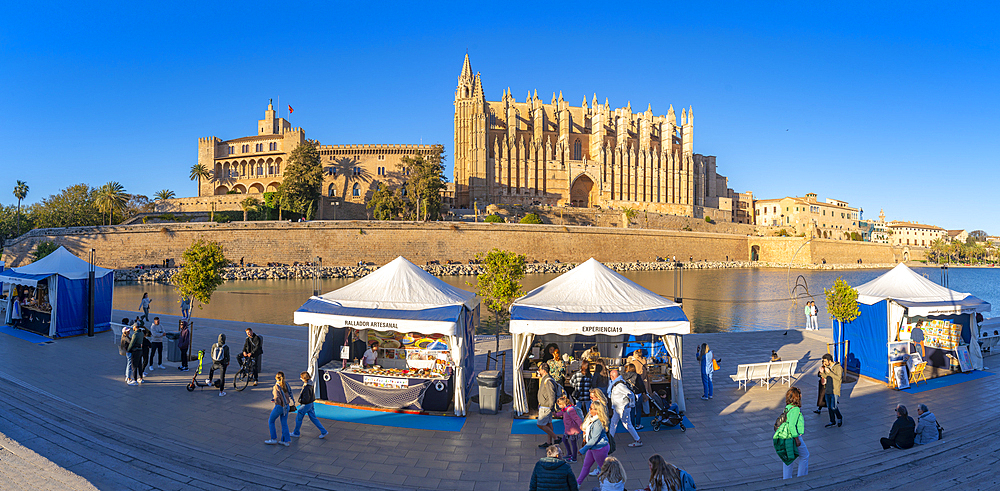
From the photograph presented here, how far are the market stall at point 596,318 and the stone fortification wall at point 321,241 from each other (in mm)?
38842

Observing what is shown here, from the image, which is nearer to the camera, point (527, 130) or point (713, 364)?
point (713, 364)

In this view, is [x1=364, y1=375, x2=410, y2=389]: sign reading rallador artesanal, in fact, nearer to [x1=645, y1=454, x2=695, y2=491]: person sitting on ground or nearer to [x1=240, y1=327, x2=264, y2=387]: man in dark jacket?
[x1=240, y1=327, x2=264, y2=387]: man in dark jacket

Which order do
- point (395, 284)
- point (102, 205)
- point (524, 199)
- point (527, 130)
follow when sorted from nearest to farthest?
point (395, 284), point (102, 205), point (524, 199), point (527, 130)

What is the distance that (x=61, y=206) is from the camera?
5916cm

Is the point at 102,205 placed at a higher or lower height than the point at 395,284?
higher

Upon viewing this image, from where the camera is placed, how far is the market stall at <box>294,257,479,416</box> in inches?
294

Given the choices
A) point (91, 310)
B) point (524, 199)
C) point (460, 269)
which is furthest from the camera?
point (524, 199)

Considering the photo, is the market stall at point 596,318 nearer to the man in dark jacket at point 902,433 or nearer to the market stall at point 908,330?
the man in dark jacket at point 902,433

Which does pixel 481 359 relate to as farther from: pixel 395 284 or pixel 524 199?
pixel 524 199

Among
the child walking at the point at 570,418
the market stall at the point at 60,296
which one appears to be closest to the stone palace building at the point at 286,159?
the market stall at the point at 60,296

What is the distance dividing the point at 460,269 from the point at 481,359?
1378 inches

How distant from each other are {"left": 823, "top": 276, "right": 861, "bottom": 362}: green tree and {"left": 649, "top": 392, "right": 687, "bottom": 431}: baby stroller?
4704 millimetres

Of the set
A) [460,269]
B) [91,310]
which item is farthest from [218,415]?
[460,269]

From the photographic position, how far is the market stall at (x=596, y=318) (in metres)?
7.34
